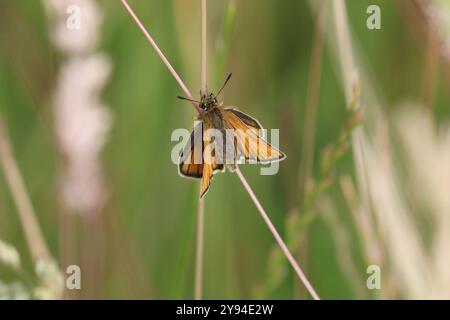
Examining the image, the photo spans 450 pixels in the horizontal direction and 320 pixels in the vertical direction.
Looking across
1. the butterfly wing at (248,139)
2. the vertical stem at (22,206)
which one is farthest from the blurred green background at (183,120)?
the butterfly wing at (248,139)

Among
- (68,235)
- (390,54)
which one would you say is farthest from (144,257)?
(390,54)

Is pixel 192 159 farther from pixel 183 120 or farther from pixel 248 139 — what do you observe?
pixel 183 120

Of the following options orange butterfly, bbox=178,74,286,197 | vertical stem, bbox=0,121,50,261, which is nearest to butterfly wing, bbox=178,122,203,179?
orange butterfly, bbox=178,74,286,197

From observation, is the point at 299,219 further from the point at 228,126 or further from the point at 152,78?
the point at 152,78

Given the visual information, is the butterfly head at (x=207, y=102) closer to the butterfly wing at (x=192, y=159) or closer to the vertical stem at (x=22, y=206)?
the butterfly wing at (x=192, y=159)

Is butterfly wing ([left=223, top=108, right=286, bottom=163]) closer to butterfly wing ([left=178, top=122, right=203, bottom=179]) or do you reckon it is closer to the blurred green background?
butterfly wing ([left=178, top=122, right=203, bottom=179])
